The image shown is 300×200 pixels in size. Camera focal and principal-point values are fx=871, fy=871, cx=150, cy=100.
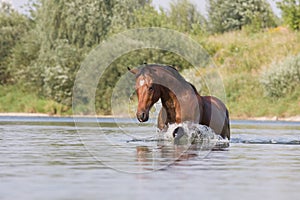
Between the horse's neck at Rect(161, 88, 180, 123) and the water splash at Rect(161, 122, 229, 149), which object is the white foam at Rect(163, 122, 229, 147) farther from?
the horse's neck at Rect(161, 88, 180, 123)

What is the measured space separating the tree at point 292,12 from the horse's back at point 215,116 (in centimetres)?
3692

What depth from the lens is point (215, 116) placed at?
17625 mm

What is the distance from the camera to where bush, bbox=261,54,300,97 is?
133ft

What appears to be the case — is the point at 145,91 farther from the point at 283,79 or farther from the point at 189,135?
the point at 283,79

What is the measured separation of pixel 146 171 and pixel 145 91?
15.6 feet

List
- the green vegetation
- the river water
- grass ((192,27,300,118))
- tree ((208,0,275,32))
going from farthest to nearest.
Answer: tree ((208,0,275,32)) < the green vegetation < grass ((192,27,300,118)) < the river water

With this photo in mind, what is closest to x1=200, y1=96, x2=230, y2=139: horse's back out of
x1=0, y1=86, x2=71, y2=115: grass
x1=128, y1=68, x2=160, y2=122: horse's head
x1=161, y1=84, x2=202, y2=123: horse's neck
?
x1=161, y1=84, x2=202, y2=123: horse's neck

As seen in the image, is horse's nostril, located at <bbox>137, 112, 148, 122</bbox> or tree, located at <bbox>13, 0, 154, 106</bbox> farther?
tree, located at <bbox>13, 0, 154, 106</bbox>

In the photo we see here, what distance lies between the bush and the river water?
2452 cm

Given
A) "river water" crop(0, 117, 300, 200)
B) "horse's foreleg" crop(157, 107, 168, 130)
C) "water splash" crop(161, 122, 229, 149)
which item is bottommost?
"river water" crop(0, 117, 300, 200)

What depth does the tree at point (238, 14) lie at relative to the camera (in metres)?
65.1

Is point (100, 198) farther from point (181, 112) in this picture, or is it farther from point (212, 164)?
point (181, 112)

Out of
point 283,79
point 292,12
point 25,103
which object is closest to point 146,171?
point 283,79

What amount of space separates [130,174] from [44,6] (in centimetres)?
4421
